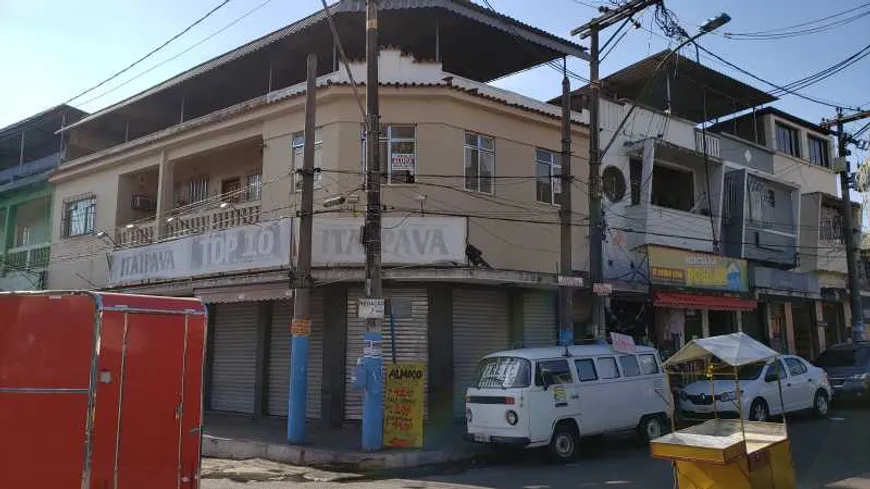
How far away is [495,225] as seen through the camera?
16766 millimetres

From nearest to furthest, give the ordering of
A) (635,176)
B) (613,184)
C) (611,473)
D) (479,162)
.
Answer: (611,473) < (479,162) < (613,184) < (635,176)

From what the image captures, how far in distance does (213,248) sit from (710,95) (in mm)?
18482

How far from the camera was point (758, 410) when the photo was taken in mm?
14414

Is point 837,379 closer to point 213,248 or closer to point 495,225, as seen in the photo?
point 495,225

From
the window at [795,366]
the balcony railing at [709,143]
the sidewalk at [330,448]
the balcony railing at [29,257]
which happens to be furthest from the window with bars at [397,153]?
the balcony railing at [29,257]

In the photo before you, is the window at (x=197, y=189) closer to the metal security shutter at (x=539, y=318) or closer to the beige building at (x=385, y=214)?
the beige building at (x=385, y=214)

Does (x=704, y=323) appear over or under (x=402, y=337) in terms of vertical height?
over

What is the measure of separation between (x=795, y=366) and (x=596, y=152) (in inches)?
277

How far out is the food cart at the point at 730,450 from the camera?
22.7ft

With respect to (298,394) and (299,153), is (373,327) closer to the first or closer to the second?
(298,394)

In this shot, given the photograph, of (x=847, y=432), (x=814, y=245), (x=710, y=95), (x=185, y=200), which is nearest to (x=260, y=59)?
(x=185, y=200)

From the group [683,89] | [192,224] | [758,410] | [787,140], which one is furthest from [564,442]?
[787,140]

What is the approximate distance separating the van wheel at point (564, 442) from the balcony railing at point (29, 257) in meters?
20.9

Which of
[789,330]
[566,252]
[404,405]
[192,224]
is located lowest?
[404,405]
